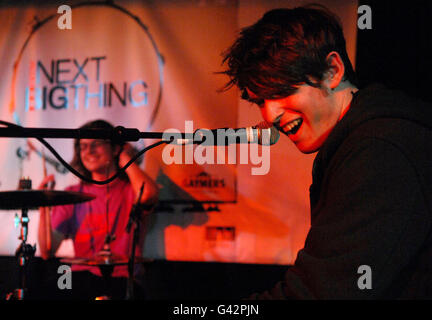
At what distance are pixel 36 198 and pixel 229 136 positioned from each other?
1.63 metres

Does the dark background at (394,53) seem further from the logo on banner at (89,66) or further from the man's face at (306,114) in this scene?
the logo on banner at (89,66)

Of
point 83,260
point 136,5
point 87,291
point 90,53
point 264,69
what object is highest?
point 136,5

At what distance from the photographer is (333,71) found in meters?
1.31

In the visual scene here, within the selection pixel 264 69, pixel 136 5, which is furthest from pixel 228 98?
pixel 264 69

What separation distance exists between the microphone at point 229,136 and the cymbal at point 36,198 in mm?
1464

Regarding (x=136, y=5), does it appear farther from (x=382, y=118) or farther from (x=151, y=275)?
(x=382, y=118)

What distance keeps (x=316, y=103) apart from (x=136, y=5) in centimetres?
239

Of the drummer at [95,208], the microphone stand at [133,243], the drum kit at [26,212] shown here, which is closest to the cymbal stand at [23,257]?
the drum kit at [26,212]

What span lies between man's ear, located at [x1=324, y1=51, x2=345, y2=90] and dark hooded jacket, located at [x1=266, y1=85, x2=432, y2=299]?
340 millimetres

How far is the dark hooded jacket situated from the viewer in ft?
2.83

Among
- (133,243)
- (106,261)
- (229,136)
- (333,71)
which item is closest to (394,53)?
(333,71)

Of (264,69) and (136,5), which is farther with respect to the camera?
(136,5)

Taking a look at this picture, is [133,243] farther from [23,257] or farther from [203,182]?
[203,182]

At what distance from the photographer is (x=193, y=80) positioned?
3.17 m
